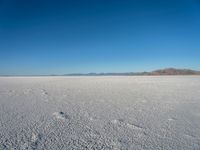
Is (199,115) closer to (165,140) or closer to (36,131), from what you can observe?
(165,140)

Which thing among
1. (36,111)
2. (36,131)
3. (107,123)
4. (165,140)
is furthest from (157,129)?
(36,111)

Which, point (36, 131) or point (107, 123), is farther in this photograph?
point (107, 123)

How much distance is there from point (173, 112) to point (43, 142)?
2601mm

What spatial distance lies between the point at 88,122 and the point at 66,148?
2.85 feet

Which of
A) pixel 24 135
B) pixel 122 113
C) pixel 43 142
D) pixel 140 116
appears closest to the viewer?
pixel 43 142

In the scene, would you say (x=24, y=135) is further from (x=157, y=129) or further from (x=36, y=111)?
(x=157, y=129)

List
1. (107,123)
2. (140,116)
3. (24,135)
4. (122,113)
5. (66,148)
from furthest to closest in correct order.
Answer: (122,113), (140,116), (107,123), (24,135), (66,148)

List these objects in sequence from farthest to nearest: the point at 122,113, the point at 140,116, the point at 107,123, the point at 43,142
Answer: the point at 122,113
the point at 140,116
the point at 107,123
the point at 43,142

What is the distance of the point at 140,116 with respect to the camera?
2.84m

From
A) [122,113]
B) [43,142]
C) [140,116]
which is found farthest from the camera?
[122,113]

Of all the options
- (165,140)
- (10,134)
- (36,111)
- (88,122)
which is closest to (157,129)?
(165,140)

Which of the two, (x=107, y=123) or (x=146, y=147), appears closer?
(x=146, y=147)

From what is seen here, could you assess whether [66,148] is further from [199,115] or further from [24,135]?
[199,115]

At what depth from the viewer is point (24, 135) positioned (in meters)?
1.98
